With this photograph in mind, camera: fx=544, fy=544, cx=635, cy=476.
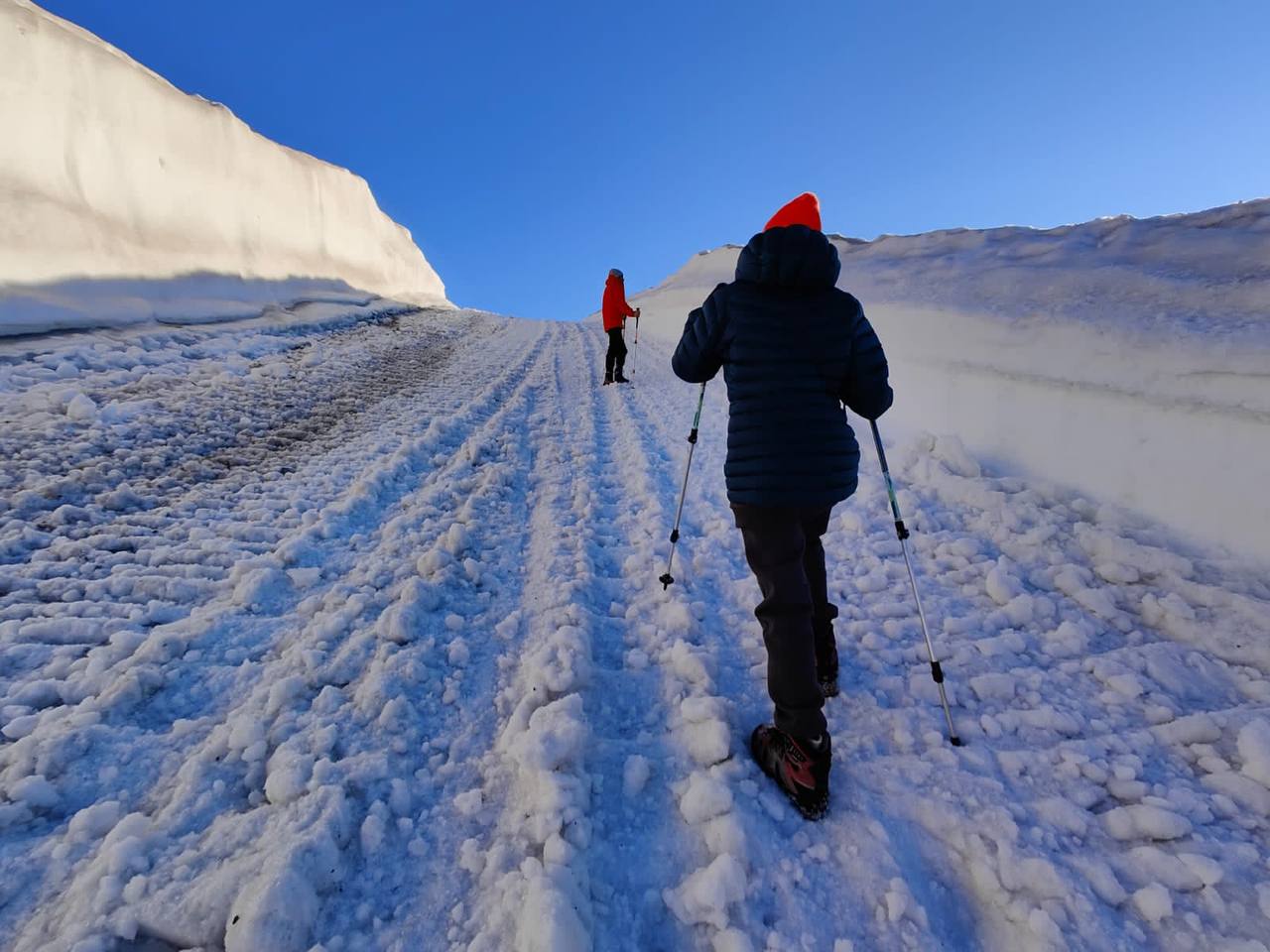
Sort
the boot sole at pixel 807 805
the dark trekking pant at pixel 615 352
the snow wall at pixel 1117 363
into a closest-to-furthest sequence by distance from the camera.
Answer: the boot sole at pixel 807 805
the snow wall at pixel 1117 363
the dark trekking pant at pixel 615 352

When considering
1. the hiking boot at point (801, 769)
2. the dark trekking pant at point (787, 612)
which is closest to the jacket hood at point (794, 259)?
the dark trekking pant at point (787, 612)

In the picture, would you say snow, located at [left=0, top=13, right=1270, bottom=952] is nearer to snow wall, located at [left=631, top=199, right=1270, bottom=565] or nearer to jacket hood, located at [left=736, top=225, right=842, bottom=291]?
snow wall, located at [left=631, top=199, right=1270, bottom=565]

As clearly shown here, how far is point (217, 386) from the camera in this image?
6.69m

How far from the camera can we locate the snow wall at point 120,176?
380 inches

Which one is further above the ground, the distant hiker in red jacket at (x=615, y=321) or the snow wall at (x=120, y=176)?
the snow wall at (x=120, y=176)

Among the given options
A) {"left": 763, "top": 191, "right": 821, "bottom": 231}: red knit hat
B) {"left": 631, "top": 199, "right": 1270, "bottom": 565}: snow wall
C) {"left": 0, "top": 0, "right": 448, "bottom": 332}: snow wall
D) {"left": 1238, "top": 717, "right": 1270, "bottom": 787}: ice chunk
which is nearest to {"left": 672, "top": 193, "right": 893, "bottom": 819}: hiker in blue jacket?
{"left": 763, "top": 191, "right": 821, "bottom": 231}: red knit hat

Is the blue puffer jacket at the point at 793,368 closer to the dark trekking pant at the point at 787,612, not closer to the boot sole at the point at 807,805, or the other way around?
the dark trekking pant at the point at 787,612

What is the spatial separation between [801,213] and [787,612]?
1740 mm

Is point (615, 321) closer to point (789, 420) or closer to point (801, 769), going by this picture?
point (789, 420)

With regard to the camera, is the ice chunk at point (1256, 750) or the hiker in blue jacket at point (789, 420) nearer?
the ice chunk at point (1256, 750)

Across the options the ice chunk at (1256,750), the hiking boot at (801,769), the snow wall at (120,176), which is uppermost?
the snow wall at (120,176)

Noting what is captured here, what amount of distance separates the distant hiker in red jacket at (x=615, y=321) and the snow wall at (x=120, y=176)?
29.4 feet

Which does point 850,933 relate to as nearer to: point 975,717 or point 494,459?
point 975,717

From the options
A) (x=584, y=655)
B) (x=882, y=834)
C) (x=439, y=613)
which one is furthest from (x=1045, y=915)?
(x=439, y=613)
